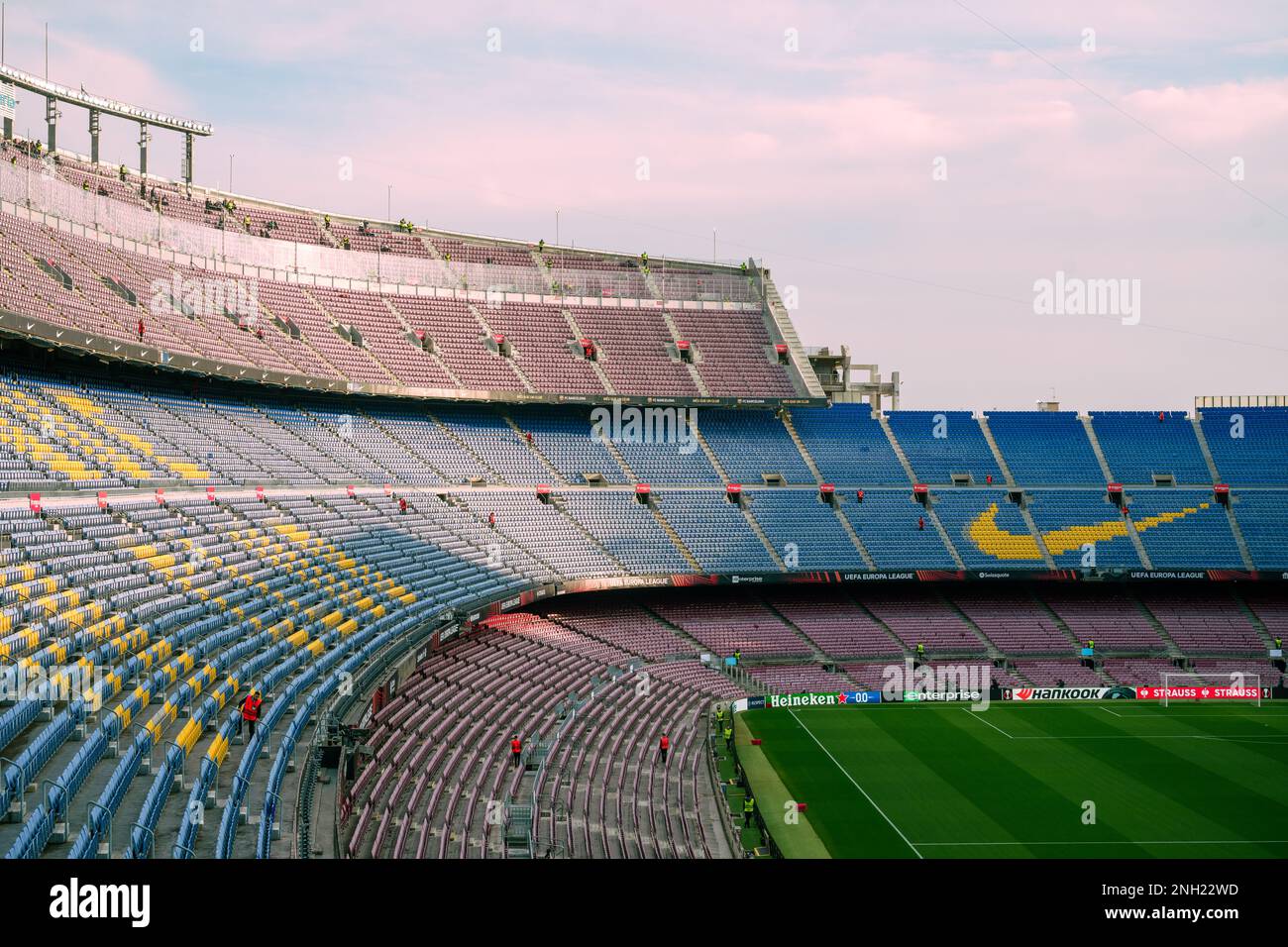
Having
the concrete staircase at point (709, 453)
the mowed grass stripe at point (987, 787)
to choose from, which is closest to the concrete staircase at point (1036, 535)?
the mowed grass stripe at point (987, 787)

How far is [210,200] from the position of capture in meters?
55.5

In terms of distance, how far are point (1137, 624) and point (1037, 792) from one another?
77.9ft

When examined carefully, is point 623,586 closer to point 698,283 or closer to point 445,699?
point 445,699

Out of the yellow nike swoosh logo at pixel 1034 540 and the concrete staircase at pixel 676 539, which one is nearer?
the concrete staircase at pixel 676 539

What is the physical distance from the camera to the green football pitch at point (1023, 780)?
1086 inches

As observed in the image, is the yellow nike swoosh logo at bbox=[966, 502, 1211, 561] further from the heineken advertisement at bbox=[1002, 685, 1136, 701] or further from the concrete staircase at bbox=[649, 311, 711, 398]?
the concrete staircase at bbox=[649, 311, 711, 398]

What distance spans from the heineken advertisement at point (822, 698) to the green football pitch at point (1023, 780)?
556 mm

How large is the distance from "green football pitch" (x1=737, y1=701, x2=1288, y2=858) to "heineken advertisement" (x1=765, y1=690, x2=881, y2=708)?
0.56m

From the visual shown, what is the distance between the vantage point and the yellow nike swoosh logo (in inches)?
2110

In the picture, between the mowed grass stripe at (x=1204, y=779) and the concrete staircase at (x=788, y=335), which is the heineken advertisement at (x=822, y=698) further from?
the concrete staircase at (x=788, y=335)

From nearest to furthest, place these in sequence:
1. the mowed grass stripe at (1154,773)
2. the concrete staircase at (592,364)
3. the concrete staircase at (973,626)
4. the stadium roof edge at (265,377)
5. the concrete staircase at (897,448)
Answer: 1. the mowed grass stripe at (1154,773)
2. the stadium roof edge at (265,377)
3. the concrete staircase at (973,626)
4. the concrete staircase at (592,364)
5. the concrete staircase at (897,448)

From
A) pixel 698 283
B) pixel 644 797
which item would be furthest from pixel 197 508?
pixel 698 283

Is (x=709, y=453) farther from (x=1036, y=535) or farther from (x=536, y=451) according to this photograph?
(x=1036, y=535)

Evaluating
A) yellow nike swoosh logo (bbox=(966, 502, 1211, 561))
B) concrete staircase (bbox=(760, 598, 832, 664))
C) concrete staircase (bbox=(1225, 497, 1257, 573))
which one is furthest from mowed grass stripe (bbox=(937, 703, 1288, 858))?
concrete staircase (bbox=(1225, 497, 1257, 573))
